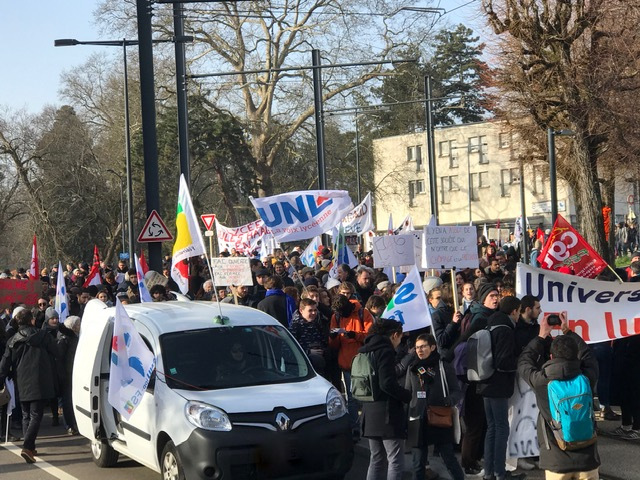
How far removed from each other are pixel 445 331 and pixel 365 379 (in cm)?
190

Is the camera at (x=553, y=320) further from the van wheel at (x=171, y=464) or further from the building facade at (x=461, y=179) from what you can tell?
the building facade at (x=461, y=179)

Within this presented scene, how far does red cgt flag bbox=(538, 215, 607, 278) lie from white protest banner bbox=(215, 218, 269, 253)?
49.9 feet

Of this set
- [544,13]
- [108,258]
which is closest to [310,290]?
[544,13]

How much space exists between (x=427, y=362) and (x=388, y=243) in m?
7.83

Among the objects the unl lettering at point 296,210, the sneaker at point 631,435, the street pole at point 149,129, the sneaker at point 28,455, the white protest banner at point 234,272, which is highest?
the street pole at point 149,129

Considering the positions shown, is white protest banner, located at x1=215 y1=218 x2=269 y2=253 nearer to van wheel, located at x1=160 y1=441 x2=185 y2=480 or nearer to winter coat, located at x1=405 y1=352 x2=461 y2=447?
van wheel, located at x1=160 y1=441 x2=185 y2=480

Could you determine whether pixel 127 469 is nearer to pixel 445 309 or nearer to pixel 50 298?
pixel 445 309

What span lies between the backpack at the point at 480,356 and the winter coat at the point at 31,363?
5.31m

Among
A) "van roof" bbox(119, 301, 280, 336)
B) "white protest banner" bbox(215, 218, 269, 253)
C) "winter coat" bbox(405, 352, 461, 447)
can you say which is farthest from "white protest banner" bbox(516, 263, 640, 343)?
"white protest banner" bbox(215, 218, 269, 253)

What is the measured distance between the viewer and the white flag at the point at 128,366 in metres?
9.01

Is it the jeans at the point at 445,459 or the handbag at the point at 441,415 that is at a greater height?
the handbag at the point at 441,415

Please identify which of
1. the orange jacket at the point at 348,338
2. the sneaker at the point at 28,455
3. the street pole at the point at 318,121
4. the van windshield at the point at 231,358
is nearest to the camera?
the van windshield at the point at 231,358

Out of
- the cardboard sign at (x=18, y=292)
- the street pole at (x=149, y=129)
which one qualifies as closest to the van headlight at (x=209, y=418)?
the cardboard sign at (x=18, y=292)

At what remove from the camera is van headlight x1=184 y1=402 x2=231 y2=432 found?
846 cm
